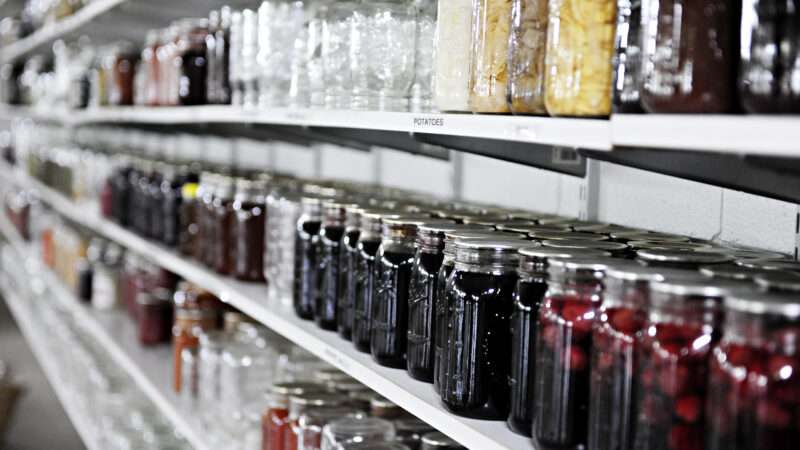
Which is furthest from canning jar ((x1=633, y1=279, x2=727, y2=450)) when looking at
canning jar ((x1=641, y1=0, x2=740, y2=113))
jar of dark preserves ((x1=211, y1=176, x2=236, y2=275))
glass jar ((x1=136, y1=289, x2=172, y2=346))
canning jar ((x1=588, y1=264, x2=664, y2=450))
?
glass jar ((x1=136, y1=289, x2=172, y2=346))

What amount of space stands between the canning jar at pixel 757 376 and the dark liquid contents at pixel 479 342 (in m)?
0.39

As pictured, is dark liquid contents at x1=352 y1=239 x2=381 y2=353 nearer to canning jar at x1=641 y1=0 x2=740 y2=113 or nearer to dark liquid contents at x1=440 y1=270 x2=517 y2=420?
dark liquid contents at x1=440 y1=270 x2=517 y2=420

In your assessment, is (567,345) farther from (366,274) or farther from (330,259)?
(330,259)

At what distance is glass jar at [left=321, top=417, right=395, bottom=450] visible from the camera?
60.4 inches

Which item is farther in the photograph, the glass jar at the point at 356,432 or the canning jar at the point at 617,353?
the glass jar at the point at 356,432

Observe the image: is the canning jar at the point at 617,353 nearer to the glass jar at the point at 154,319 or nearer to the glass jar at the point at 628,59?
the glass jar at the point at 628,59

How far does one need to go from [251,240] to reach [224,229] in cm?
14

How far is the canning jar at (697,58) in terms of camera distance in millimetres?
828

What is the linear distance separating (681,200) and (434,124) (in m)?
0.49

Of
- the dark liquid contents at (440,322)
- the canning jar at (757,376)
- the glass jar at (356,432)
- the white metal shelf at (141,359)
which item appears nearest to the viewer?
the canning jar at (757,376)

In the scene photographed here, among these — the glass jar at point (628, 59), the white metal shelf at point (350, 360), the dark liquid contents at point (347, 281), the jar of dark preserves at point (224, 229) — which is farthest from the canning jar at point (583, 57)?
the jar of dark preserves at point (224, 229)

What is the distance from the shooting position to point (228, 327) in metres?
2.45

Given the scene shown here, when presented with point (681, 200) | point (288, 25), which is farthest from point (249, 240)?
point (681, 200)

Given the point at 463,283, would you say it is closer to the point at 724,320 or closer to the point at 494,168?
the point at 724,320
